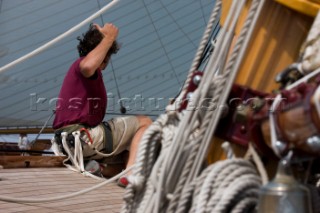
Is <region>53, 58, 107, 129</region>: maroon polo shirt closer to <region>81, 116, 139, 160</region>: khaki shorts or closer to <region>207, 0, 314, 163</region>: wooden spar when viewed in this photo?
<region>81, 116, 139, 160</region>: khaki shorts

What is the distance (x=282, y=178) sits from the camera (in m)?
0.89

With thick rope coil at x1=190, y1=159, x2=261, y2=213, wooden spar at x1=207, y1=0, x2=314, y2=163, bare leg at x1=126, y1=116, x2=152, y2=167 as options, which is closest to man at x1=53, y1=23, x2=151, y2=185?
bare leg at x1=126, y1=116, x2=152, y2=167

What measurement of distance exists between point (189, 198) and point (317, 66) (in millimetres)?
280

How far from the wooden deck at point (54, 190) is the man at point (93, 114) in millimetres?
181

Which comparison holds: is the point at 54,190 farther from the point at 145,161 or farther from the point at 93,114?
the point at 145,161

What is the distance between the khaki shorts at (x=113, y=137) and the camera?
101 inches

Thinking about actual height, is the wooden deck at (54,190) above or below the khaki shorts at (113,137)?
below

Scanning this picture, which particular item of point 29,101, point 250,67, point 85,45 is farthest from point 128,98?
point 250,67

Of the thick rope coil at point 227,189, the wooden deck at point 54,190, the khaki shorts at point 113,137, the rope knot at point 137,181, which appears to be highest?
the thick rope coil at point 227,189

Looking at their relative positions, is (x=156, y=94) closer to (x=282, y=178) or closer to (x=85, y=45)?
(x=85, y=45)

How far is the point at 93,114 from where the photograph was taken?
2.67 metres

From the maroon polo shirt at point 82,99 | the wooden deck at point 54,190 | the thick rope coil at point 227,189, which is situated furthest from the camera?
the maroon polo shirt at point 82,99

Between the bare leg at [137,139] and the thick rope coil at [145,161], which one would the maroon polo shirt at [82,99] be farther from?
the thick rope coil at [145,161]

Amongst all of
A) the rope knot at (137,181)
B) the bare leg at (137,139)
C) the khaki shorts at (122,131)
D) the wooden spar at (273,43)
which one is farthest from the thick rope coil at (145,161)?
the khaki shorts at (122,131)
